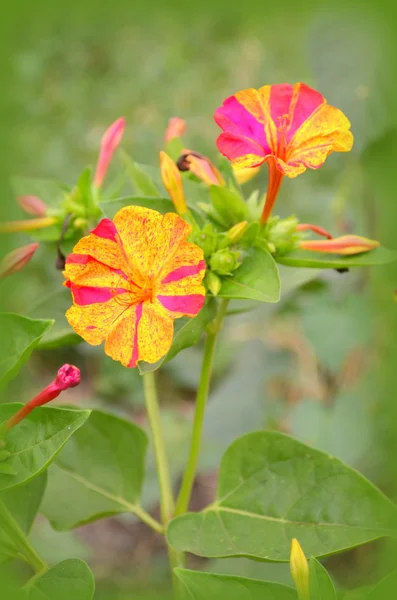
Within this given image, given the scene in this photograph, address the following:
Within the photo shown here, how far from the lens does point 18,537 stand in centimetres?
94

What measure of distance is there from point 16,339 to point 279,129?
0.49 m

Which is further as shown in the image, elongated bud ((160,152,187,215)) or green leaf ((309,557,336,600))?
elongated bud ((160,152,187,215))

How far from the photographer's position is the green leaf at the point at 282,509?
0.96 meters

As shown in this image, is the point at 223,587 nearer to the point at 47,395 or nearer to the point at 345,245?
the point at 47,395

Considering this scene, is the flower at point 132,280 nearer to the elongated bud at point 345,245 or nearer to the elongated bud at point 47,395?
the elongated bud at point 47,395

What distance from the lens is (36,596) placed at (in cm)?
90

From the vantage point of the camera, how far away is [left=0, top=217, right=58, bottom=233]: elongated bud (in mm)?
1169

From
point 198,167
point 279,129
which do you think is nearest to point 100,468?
point 198,167

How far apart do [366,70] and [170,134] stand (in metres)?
0.61

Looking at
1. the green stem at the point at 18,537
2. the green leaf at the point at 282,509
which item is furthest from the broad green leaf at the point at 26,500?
the green leaf at the point at 282,509

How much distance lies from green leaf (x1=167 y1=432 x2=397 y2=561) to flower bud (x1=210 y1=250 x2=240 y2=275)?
27cm

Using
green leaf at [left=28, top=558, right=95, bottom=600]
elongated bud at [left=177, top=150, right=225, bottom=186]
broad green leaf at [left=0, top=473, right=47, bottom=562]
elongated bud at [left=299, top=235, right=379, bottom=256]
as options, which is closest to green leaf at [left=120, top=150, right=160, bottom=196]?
elongated bud at [left=177, top=150, right=225, bottom=186]

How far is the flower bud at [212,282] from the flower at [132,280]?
0.19 ft

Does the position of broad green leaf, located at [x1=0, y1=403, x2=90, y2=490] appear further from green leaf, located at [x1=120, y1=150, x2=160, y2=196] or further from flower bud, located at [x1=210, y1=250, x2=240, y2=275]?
green leaf, located at [x1=120, y1=150, x2=160, y2=196]
